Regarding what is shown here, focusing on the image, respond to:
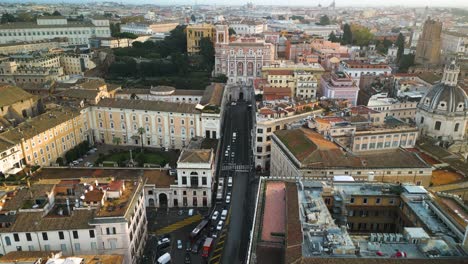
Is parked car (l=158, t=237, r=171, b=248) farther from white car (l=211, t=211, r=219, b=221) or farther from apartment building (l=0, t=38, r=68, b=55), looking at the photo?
apartment building (l=0, t=38, r=68, b=55)

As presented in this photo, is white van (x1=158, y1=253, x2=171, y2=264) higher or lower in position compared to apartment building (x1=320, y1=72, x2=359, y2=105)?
lower

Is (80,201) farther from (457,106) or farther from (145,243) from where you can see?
(457,106)

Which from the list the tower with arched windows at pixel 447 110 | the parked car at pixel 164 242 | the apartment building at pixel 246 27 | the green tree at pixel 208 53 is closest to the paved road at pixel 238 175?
the parked car at pixel 164 242

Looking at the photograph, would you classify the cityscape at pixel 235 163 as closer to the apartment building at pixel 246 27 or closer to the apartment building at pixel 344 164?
the apartment building at pixel 344 164

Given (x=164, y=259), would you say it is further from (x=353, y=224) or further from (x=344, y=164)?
(x=344, y=164)

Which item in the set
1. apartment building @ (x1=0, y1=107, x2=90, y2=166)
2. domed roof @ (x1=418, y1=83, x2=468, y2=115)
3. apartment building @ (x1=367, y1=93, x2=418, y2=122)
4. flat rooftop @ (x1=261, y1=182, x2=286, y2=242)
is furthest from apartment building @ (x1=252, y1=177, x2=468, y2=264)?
apartment building @ (x1=0, y1=107, x2=90, y2=166)

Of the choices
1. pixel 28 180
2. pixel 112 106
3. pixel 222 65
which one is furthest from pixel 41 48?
pixel 28 180

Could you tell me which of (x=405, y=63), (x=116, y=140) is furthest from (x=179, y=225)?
(x=405, y=63)
